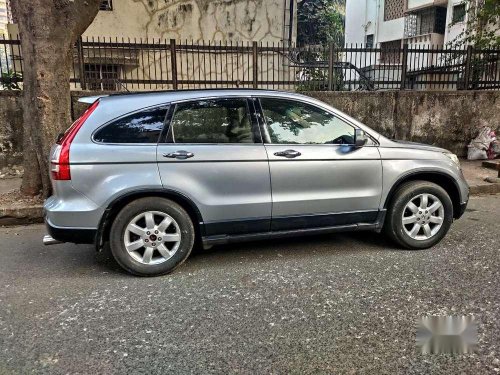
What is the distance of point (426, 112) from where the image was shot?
30.6ft

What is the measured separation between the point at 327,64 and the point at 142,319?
7361mm

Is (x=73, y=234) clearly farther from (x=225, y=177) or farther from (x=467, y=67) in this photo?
(x=467, y=67)

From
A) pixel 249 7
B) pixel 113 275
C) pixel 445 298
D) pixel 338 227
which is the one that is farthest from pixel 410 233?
pixel 249 7

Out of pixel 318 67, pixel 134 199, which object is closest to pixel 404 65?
pixel 318 67

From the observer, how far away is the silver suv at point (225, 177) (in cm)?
384

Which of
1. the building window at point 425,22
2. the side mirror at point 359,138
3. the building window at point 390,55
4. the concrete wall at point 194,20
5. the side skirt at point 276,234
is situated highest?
the building window at point 425,22

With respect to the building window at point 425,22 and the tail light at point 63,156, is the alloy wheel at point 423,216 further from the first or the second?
the building window at point 425,22

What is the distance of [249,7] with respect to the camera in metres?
12.0

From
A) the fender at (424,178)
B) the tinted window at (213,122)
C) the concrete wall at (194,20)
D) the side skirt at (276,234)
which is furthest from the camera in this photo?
the concrete wall at (194,20)

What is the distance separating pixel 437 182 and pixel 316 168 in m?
1.50

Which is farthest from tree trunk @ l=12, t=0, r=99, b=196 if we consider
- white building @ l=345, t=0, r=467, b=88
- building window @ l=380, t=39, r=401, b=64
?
building window @ l=380, t=39, r=401, b=64

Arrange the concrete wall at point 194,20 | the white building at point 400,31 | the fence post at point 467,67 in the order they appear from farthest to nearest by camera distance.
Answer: the concrete wall at point 194,20, the fence post at point 467,67, the white building at point 400,31

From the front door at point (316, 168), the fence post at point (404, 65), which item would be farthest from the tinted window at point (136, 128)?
the fence post at point (404, 65)

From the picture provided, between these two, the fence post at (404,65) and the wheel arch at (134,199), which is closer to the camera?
the wheel arch at (134,199)
